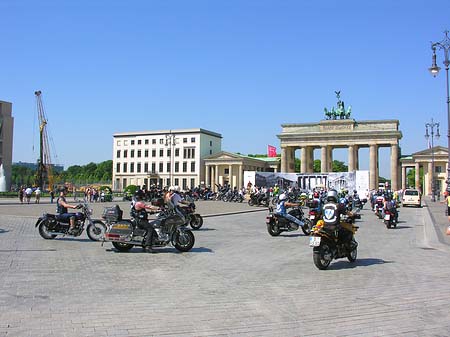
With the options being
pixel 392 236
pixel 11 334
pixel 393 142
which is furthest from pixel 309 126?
pixel 11 334

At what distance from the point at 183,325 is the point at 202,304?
1.03m

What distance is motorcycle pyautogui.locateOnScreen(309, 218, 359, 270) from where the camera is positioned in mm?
9357

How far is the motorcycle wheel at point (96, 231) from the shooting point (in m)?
13.8

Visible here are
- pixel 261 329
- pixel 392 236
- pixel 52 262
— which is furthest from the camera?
pixel 392 236

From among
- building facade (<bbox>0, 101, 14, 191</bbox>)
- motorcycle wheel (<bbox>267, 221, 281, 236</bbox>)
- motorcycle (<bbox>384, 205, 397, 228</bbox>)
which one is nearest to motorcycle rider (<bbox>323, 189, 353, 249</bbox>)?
motorcycle wheel (<bbox>267, 221, 281, 236</bbox>)

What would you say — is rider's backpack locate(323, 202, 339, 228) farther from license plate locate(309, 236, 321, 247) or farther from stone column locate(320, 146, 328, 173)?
stone column locate(320, 146, 328, 173)

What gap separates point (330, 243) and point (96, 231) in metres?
7.36

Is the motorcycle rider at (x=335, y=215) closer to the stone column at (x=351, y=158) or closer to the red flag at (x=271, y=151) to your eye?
the stone column at (x=351, y=158)

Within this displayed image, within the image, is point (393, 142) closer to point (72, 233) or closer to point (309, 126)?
point (309, 126)

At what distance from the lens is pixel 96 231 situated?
13.9 metres

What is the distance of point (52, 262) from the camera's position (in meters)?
9.80

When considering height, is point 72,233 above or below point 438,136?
below

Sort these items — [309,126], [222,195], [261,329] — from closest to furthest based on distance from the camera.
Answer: [261,329], [222,195], [309,126]

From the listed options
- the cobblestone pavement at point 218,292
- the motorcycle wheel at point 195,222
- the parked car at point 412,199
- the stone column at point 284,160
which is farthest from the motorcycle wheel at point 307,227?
the stone column at point 284,160
